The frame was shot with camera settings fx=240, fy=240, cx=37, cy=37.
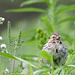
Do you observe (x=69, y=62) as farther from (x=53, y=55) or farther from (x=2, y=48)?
(x=2, y=48)

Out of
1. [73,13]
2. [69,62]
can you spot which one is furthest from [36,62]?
[73,13]

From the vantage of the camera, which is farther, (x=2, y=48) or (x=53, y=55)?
(x=2, y=48)

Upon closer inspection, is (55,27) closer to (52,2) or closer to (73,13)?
(52,2)

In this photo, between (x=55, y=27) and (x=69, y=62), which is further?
A: (x=55, y=27)

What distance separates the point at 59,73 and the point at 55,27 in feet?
3.90

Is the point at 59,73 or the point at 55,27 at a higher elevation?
the point at 55,27

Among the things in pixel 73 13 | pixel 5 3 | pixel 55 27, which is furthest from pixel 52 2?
pixel 5 3

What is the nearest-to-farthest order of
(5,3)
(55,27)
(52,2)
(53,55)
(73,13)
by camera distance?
(53,55) < (55,27) < (52,2) < (73,13) < (5,3)

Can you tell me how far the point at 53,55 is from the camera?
1.00 meters

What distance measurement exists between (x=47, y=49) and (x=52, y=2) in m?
1.43

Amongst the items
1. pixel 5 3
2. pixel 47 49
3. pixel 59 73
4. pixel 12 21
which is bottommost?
pixel 59 73

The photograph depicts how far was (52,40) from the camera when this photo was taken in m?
1.04

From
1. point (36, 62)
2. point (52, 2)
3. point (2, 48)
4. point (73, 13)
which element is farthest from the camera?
point (73, 13)

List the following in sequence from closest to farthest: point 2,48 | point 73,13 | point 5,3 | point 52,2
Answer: point 2,48 < point 52,2 < point 73,13 < point 5,3
